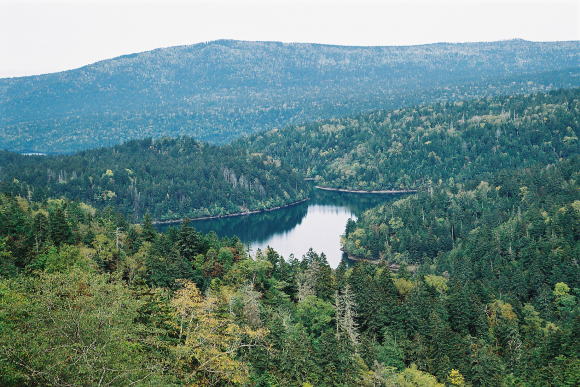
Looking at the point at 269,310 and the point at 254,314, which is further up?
the point at 254,314

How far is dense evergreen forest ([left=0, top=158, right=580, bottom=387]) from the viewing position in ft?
87.0

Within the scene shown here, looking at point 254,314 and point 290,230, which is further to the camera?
point 290,230

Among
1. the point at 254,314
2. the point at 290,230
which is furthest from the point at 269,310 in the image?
the point at 290,230

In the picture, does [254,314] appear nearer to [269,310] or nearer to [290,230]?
[269,310]

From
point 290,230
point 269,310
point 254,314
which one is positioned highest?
point 254,314

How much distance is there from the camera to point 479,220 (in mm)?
135750

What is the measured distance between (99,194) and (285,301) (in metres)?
145

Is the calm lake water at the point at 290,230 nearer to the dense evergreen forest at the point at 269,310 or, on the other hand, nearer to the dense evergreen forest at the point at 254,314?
the dense evergreen forest at the point at 269,310

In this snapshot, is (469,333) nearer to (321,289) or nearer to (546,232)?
(321,289)

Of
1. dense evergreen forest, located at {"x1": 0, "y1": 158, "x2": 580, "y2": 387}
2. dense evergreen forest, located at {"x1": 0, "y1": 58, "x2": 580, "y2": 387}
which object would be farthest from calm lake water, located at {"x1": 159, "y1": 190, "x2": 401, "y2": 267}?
dense evergreen forest, located at {"x1": 0, "y1": 158, "x2": 580, "y2": 387}

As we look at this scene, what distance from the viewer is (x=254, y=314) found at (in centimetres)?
4853

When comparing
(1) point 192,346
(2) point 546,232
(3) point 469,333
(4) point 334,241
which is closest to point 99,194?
(4) point 334,241

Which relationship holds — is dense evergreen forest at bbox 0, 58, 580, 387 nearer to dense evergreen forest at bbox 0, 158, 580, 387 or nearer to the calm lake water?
dense evergreen forest at bbox 0, 158, 580, 387

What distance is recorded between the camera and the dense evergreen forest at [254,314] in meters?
26.5
